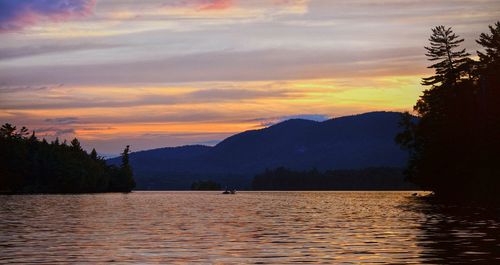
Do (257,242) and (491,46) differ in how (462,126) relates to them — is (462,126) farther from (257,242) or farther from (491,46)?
(257,242)

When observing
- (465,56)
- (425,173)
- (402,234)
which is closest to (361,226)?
(402,234)


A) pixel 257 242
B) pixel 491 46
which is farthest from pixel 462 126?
pixel 257 242

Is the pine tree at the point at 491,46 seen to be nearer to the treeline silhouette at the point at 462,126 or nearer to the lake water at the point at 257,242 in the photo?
the treeline silhouette at the point at 462,126

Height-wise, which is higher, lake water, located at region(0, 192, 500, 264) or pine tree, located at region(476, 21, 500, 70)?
pine tree, located at region(476, 21, 500, 70)

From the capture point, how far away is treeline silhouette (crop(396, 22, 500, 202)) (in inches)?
4380

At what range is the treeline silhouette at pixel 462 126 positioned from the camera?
11125cm

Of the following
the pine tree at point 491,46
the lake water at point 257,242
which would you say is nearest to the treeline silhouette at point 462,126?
A: the pine tree at point 491,46

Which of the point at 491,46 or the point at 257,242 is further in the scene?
the point at 491,46

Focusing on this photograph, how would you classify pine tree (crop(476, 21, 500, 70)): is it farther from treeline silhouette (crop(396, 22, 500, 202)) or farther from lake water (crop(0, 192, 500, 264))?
lake water (crop(0, 192, 500, 264))

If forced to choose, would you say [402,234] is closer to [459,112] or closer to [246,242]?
[246,242]

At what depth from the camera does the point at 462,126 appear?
120m

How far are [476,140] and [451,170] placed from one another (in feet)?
25.5

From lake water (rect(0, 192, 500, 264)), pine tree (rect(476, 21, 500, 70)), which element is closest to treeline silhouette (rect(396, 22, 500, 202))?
pine tree (rect(476, 21, 500, 70))

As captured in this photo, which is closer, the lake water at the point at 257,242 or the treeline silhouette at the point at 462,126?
the lake water at the point at 257,242
